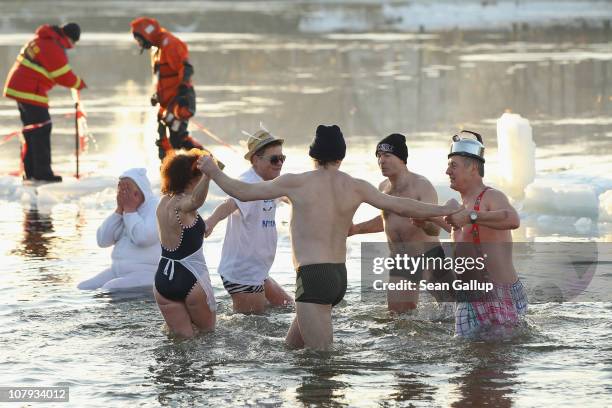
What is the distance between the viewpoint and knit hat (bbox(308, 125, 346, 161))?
26.0 feet

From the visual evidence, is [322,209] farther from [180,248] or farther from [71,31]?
[71,31]

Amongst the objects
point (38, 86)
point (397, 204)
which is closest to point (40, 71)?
point (38, 86)

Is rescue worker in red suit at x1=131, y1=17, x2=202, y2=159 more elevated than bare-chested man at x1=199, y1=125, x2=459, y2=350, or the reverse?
rescue worker in red suit at x1=131, y1=17, x2=202, y2=159

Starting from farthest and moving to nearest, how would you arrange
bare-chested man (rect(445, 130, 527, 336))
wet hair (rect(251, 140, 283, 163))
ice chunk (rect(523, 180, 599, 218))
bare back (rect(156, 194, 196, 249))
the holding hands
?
ice chunk (rect(523, 180, 599, 218))
wet hair (rect(251, 140, 283, 163))
bare back (rect(156, 194, 196, 249))
bare-chested man (rect(445, 130, 527, 336))
the holding hands

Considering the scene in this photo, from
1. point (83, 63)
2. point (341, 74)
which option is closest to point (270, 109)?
point (341, 74)

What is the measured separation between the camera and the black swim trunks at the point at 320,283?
313 inches

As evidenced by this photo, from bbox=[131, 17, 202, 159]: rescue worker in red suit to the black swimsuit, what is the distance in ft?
23.1

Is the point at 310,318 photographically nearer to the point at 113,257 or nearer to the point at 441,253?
the point at 441,253

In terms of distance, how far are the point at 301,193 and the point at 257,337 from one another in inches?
53.6

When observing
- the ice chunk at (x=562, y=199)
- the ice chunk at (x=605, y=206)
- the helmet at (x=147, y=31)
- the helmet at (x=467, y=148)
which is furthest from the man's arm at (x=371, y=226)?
the helmet at (x=147, y=31)

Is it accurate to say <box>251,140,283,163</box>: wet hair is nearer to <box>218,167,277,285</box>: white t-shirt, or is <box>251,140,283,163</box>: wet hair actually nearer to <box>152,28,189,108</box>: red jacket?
<box>218,167,277,285</box>: white t-shirt

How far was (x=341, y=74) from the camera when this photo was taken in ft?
96.6

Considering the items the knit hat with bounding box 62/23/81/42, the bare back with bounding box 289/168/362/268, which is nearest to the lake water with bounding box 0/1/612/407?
the bare back with bounding box 289/168/362/268

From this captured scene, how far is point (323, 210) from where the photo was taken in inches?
314
